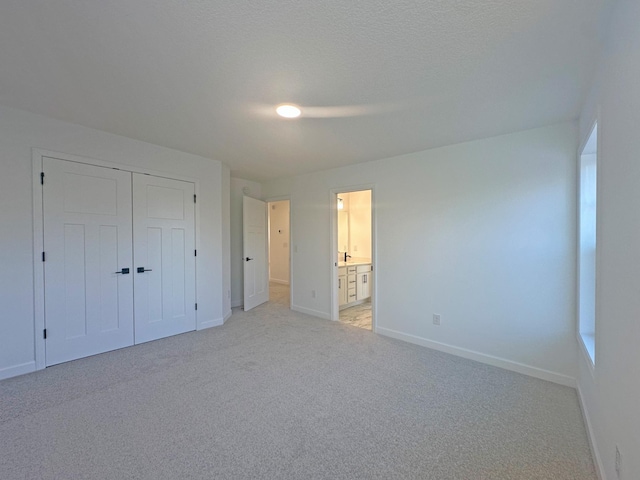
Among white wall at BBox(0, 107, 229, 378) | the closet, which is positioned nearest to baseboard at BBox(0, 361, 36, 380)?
white wall at BBox(0, 107, 229, 378)

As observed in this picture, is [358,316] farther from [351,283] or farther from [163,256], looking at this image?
[163,256]

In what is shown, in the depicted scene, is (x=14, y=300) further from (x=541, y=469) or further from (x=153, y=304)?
(x=541, y=469)

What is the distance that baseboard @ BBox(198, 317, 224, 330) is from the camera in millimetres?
4015

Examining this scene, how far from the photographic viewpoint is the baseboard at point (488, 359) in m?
2.61

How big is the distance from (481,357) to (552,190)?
1.83m

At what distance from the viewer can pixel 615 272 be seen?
1.36 metres

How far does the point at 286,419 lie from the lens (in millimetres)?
2047

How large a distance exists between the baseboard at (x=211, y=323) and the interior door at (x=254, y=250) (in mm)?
796

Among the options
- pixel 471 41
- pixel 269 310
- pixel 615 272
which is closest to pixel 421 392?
pixel 615 272

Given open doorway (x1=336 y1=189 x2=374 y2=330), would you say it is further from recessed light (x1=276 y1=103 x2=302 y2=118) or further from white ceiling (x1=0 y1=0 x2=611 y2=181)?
white ceiling (x1=0 y1=0 x2=611 y2=181)

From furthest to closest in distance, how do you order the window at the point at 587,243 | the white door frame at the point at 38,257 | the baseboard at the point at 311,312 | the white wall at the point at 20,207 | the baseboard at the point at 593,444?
the baseboard at the point at 311,312, the white door frame at the point at 38,257, the white wall at the point at 20,207, the window at the point at 587,243, the baseboard at the point at 593,444

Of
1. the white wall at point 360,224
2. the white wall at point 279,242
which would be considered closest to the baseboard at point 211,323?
the white wall at point 360,224

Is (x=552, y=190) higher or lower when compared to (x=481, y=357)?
higher

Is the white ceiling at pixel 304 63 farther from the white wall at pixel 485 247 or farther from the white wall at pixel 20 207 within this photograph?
the white wall at pixel 485 247
